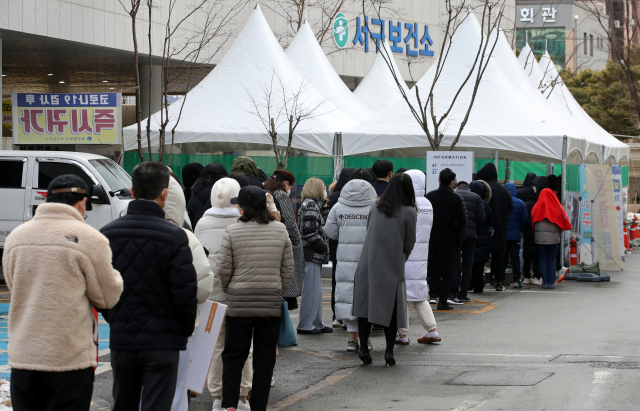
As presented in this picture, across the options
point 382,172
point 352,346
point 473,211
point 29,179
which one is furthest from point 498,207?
point 29,179

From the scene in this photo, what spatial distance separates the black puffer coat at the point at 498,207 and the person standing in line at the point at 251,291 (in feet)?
24.9

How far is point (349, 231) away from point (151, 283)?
4091 millimetres

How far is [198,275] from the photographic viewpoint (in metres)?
4.36

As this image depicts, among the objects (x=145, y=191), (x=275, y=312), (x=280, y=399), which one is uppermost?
(x=145, y=191)

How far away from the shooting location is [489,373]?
6.85 m

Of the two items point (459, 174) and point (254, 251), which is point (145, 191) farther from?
point (459, 174)

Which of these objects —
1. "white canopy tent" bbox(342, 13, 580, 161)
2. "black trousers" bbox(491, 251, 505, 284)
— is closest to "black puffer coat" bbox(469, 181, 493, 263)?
"black trousers" bbox(491, 251, 505, 284)

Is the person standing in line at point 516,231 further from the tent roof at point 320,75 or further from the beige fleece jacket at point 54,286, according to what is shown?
the beige fleece jacket at point 54,286

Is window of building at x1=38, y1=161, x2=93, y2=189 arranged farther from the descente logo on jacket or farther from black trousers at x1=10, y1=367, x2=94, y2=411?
black trousers at x1=10, y1=367, x2=94, y2=411

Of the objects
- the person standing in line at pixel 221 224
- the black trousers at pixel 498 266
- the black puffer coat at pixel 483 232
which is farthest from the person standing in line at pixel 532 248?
the person standing in line at pixel 221 224

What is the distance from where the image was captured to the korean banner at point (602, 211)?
15367 millimetres

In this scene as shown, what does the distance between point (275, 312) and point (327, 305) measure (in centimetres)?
590

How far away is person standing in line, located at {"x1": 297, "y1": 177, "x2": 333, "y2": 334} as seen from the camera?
27.4 feet

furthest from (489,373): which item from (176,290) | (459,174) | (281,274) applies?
(459,174)
